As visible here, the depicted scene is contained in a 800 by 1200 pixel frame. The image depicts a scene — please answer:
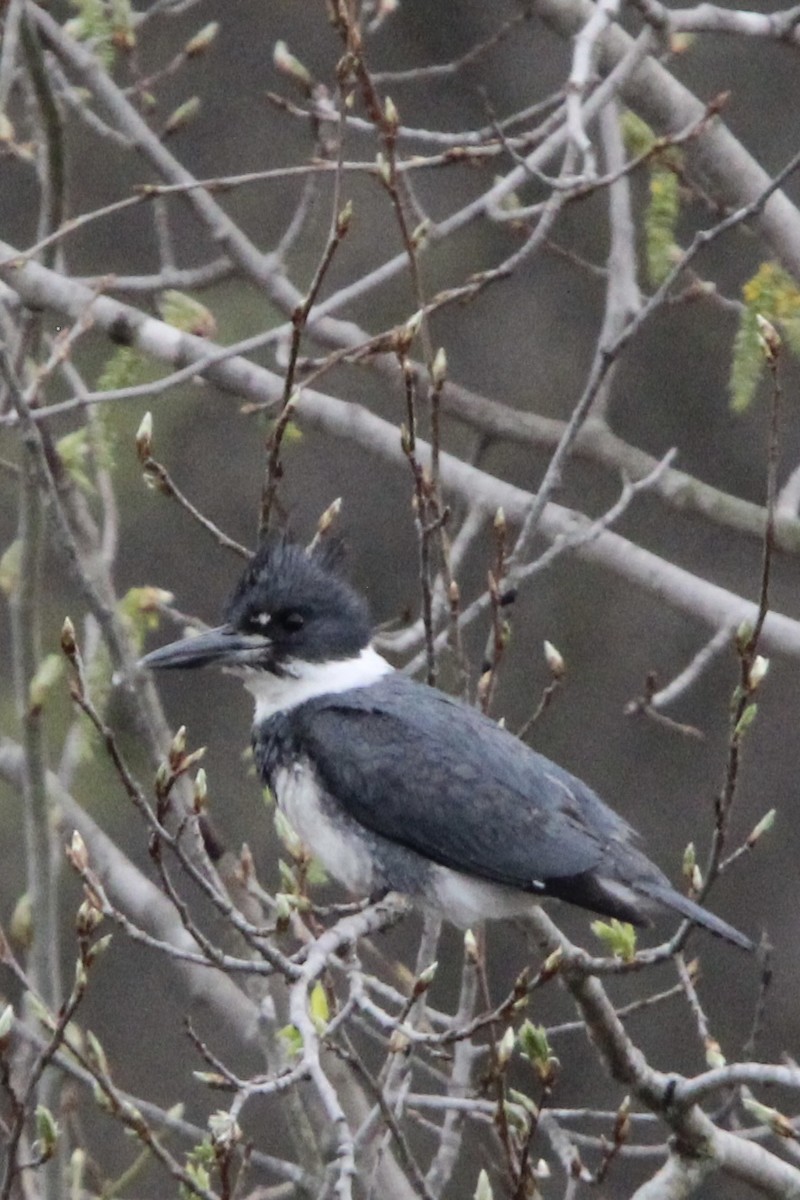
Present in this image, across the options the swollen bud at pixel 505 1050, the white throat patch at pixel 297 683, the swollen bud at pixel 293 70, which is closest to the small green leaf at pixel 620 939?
the swollen bud at pixel 505 1050

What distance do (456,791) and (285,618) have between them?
0.56 meters

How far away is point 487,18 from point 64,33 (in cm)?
472

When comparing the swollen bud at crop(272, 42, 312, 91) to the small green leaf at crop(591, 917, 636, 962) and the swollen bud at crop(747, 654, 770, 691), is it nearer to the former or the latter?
the swollen bud at crop(747, 654, 770, 691)

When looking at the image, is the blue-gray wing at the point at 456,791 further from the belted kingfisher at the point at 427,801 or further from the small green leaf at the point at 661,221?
the small green leaf at the point at 661,221

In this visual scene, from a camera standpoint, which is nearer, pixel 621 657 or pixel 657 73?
pixel 657 73

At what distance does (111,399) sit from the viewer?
13.4 feet

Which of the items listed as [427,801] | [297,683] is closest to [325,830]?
[427,801]

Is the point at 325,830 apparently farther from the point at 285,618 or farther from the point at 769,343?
the point at 769,343

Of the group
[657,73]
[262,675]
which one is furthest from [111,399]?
[657,73]

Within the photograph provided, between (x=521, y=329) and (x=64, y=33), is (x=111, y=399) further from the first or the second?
(x=521, y=329)

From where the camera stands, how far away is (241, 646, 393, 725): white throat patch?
14.2 feet

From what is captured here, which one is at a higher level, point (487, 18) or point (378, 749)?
point (487, 18)

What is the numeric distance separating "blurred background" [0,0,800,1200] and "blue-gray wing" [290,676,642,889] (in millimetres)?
4371

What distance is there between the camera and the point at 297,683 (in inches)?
172
